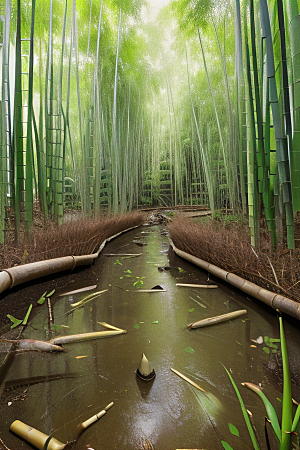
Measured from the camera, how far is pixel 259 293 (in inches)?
62.2

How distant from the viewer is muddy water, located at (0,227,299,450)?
73 cm

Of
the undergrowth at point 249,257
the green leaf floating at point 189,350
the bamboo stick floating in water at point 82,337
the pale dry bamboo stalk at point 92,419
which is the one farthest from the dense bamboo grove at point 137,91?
the pale dry bamboo stalk at point 92,419

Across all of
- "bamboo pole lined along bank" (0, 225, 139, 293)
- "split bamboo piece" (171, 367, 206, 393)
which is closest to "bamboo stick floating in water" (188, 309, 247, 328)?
"split bamboo piece" (171, 367, 206, 393)

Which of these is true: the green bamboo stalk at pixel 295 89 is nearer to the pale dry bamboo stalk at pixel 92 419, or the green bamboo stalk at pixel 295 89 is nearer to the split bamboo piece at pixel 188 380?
the split bamboo piece at pixel 188 380

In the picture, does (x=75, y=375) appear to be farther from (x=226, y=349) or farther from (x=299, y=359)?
(x=299, y=359)

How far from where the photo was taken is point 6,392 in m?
0.85

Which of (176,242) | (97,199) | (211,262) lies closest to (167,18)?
(97,199)

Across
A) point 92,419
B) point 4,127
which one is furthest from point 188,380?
point 4,127

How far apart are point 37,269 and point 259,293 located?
5.02 feet

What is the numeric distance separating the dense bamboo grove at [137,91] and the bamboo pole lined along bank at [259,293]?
325mm

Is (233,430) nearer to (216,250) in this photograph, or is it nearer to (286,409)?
(286,409)

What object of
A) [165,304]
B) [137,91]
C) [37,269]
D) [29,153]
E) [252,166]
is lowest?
[165,304]

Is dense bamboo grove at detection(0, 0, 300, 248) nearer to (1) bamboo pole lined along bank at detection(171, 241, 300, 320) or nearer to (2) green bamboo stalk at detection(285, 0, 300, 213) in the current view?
(2) green bamboo stalk at detection(285, 0, 300, 213)

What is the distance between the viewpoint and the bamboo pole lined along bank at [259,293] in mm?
1318
